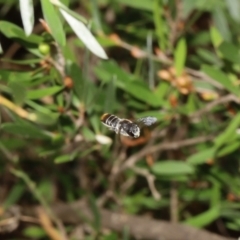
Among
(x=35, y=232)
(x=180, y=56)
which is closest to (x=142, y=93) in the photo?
(x=180, y=56)

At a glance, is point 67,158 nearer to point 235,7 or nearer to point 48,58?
point 48,58

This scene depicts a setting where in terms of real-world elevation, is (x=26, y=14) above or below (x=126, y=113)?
above

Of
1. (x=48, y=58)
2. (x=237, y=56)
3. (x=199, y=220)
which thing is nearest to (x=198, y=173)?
(x=199, y=220)

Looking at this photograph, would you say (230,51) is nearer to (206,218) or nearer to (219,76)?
(219,76)

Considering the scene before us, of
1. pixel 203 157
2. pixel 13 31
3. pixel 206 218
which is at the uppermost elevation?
pixel 13 31

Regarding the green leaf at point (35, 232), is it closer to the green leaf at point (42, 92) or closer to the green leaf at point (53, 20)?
the green leaf at point (42, 92)
